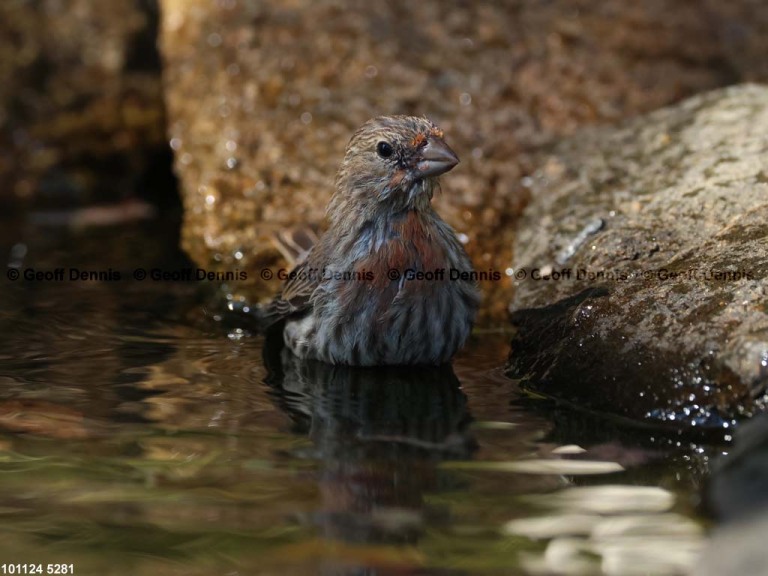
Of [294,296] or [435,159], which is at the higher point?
[435,159]

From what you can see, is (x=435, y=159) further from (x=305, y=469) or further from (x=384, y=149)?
(x=305, y=469)

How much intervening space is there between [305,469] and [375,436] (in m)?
0.47

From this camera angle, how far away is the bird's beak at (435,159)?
505 centimetres

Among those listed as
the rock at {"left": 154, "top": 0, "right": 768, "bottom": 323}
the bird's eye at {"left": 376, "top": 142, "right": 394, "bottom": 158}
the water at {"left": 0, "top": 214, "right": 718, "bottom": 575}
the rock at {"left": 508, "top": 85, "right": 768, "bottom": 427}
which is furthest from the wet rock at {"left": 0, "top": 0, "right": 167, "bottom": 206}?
the bird's eye at {"left": 376, "top": 142, "right": 394, "bottom": 158}

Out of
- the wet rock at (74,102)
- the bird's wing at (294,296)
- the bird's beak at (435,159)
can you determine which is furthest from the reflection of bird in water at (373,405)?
the wet rock at (74,102)

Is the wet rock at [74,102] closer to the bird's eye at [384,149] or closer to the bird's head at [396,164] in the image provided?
the bird's head at [396,164]

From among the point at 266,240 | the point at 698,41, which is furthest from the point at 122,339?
the point at 698,41

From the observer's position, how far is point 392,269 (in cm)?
511

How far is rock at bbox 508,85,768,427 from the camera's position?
4266 millimetres

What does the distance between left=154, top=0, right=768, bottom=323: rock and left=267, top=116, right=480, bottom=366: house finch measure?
1163mm

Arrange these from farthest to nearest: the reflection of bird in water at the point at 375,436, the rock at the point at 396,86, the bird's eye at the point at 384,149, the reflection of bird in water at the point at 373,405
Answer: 1. the rock at the point at 396,86
2. the bird's eye at the point at 384,149
3. the reflection of bird in water at the point at 373,405
4. the reflection of bird in water at the point at 375,436

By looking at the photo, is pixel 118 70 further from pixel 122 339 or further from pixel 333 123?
pixel 122 339

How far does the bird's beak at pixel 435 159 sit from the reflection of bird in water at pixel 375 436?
0.98m

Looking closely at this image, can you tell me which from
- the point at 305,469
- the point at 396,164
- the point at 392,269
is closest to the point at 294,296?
the point at 392,269
